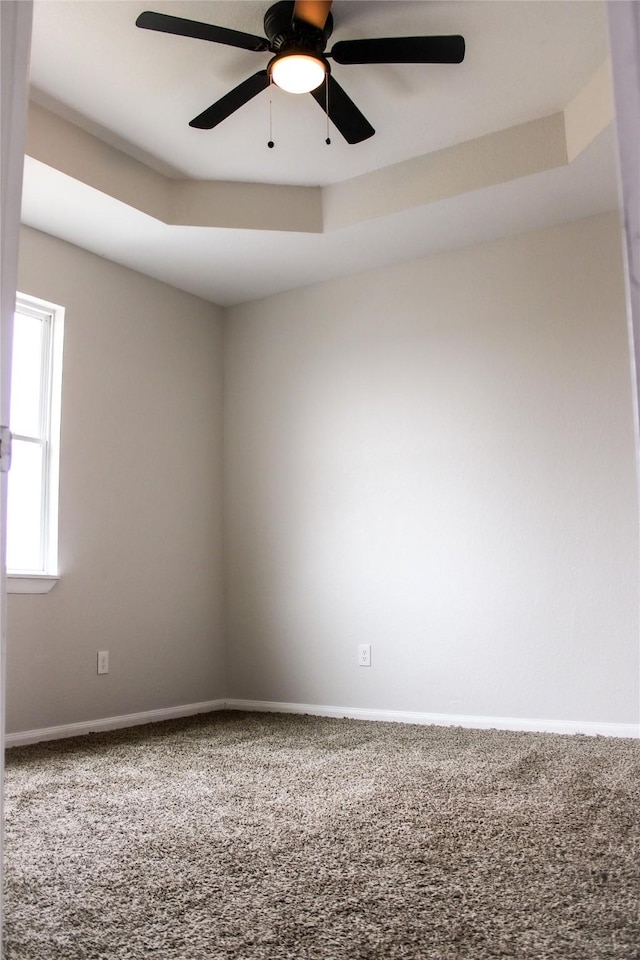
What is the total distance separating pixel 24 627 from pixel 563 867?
254cm

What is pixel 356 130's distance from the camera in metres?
2.96

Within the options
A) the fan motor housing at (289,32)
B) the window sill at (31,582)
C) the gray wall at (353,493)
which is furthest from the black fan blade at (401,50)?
the window sill at (31,582)

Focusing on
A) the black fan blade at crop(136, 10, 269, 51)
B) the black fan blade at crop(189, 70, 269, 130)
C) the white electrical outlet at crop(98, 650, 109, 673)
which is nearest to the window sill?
the white electrical outlet at crop(98, 650, 109, 673)

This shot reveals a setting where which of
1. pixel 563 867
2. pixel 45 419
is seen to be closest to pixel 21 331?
pixel 45 419

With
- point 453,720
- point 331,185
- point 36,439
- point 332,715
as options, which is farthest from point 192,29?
point 332,715

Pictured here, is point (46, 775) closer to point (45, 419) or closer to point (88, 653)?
point (88, 653)

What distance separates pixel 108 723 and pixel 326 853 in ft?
7.37

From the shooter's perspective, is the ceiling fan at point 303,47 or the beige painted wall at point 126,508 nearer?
the ceiling fan at point 303,47

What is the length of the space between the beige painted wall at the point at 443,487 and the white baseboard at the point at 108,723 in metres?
0.26

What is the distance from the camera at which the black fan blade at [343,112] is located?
2.73 m

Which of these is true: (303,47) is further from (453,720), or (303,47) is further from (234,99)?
(453,720)

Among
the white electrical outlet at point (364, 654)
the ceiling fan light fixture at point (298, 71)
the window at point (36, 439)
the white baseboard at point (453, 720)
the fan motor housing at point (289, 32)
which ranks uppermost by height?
the fan motor housing at point (289, 32)

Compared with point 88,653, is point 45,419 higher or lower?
higher

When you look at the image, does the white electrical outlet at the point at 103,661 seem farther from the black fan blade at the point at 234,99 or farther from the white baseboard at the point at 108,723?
the black fan blade at the point at 234,99
